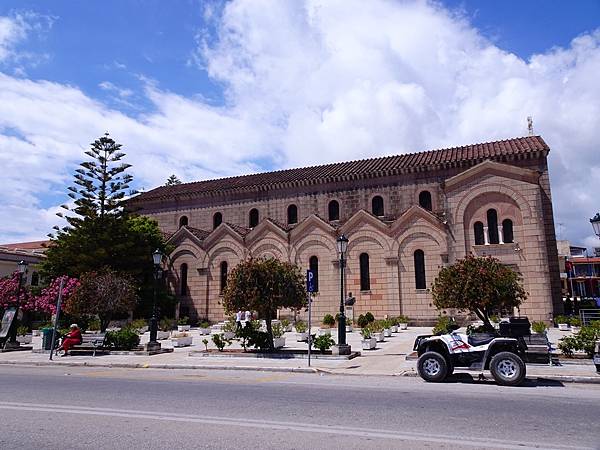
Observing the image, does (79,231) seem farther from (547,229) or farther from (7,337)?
(547,229)

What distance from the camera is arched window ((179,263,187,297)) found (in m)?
39.3

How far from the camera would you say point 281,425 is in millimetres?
6930

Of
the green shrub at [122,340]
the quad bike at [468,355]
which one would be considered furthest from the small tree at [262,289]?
the quad bike at [468,355]

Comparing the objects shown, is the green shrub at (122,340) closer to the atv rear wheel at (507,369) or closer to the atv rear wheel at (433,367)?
the atv rear wheel at (433,367)

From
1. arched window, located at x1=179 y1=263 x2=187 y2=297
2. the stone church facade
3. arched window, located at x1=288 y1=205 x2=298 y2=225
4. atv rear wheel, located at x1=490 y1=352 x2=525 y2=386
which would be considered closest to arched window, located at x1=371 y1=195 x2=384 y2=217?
the stone church facade

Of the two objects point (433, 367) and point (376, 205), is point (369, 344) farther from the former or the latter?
point (376, 205)

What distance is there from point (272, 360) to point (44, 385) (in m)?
7.33

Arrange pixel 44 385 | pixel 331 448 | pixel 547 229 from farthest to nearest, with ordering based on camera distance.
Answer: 1. pixel 547 229
2. pixel 44 385
3. pixel 331 448

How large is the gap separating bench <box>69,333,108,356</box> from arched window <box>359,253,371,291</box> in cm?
1836

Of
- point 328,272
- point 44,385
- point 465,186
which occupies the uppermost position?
point 465,186

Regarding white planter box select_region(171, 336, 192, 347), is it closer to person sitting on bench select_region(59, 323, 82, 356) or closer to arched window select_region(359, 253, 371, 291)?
person sitting on bench select_region(59, 323, 82, 356)

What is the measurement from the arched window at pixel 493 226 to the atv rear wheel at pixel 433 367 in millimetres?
20767

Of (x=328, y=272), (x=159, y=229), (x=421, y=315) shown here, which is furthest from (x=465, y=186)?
(x=159, y=229)

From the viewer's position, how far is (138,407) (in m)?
8.38
